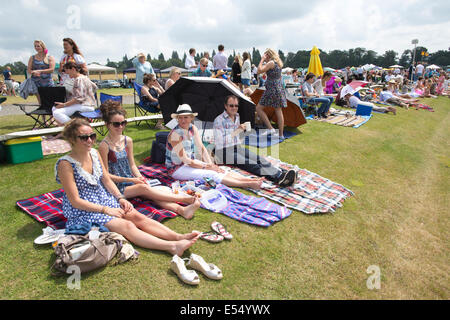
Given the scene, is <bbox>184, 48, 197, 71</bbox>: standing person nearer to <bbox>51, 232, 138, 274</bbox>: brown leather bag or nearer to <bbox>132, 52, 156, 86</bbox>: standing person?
<bbox>132, 52, 156, 86</bbox>: standing person

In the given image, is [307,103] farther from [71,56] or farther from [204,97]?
[71,56]

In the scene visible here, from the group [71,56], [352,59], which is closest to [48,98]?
[71,56]

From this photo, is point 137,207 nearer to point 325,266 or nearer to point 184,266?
point 184,266

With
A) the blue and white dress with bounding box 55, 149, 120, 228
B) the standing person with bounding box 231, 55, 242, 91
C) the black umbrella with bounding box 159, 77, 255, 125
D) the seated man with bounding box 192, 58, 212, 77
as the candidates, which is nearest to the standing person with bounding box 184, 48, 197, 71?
the standing person with bounding box 231, 55, 242, 91

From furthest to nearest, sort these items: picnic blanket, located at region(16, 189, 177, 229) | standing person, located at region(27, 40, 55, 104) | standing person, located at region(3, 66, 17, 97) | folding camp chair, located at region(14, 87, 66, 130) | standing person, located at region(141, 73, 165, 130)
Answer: standing person, located at region(3, 66, 17, 97) < standing person, located at region(141, 73, 165, 130) < standing person, located at region(27, 40, 55, 104) < folding camp chair, located at region(14, 87, 66, 130) < picnic blanket, located at region(16, 189, 177, 229)

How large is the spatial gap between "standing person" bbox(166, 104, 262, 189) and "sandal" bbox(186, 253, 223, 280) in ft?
5.62

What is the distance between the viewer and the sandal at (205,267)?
2482 millimetres

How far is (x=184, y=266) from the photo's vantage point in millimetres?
2518

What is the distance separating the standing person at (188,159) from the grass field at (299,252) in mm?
760

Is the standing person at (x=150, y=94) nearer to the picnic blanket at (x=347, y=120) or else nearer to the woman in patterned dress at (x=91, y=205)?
the woman in patterned dress at (x=91, y=205)

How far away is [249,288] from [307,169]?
3.45 metres

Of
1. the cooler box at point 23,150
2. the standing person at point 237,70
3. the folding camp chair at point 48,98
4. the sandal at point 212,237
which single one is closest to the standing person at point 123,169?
the sandal at point 212,237

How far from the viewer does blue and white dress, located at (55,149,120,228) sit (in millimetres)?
2750
